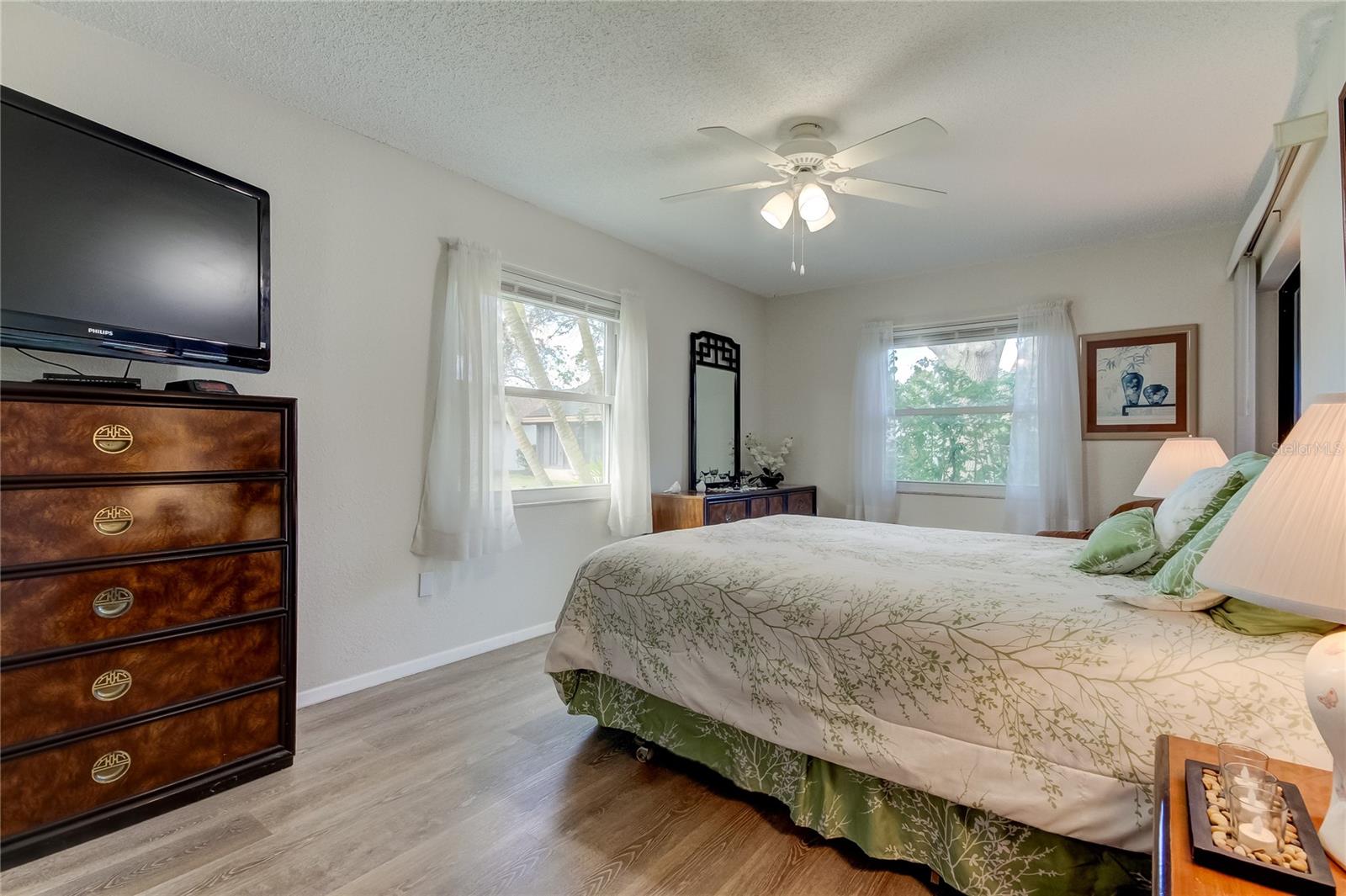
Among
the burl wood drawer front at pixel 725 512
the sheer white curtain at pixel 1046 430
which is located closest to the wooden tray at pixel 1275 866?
the burl wood drawer front at pixel 725 512

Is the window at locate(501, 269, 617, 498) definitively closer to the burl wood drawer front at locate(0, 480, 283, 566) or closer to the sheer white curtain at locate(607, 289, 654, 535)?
the sheer white curtain at locate(607, 289, 654, 535)

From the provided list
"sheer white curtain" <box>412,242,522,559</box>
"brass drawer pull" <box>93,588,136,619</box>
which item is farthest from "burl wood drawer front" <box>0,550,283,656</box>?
"sheer white curtain" <box>412,242,522,559</box>

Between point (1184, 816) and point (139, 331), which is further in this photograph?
point (139, 331)

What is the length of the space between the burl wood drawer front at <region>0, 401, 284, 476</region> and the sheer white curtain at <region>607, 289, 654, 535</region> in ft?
7.21

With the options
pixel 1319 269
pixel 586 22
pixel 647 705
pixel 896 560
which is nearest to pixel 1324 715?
pixel 896 560

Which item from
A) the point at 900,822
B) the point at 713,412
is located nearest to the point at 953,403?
the point at 713,412

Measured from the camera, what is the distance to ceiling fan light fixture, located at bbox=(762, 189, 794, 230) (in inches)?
101

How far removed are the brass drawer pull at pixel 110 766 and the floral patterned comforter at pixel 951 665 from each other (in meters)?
1.25

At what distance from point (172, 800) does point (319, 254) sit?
2.09 m

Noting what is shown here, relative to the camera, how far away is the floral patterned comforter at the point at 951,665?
1.23 meters

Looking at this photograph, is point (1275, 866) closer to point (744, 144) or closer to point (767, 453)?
point (744, 144)

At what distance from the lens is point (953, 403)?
4.69 m

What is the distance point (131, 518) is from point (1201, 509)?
10.1ft

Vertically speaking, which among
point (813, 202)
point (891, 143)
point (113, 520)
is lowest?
point (113, 520)
